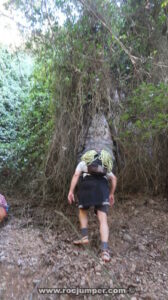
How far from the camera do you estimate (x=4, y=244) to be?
10.0ft

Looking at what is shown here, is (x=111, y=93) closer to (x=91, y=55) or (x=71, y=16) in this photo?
(x=91, y=55)

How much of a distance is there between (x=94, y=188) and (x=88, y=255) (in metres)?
0.74

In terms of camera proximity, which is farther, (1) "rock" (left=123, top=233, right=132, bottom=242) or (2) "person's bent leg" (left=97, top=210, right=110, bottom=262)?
(1) "rock" (left=123, top=233, right=132, bottom=242)

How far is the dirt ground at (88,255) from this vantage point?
248 cm

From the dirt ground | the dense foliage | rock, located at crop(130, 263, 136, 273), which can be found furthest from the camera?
the dense foliage

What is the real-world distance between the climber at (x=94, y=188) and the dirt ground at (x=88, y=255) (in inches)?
11.3

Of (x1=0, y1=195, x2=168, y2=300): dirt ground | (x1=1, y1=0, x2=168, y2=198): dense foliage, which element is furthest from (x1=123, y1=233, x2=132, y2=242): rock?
(x1=1, y1=0, x2=168, y2=198): dense foliage

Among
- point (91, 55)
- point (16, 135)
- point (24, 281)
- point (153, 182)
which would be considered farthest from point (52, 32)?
point (24, 281)

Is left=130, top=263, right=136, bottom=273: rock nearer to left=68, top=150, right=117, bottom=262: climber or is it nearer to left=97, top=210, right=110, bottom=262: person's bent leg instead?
left=97, top=210, right=110, bottom=262: person's bent leg

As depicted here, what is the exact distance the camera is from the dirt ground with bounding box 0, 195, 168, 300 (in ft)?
8.13

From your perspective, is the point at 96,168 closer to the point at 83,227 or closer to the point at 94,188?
the point at 94,188

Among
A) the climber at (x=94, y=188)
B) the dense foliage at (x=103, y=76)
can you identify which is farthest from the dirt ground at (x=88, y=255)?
the dense foliage at (x=103, y=76)

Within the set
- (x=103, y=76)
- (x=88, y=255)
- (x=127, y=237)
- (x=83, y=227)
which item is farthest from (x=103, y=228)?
(x=103, y=76)

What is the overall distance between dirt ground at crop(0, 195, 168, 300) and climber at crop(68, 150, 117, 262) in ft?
0.94
